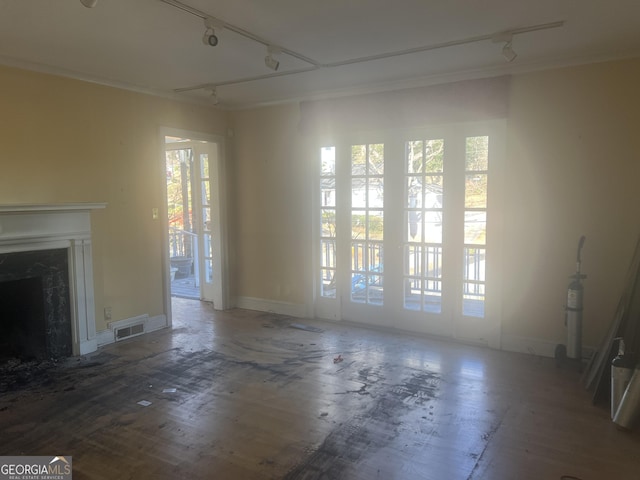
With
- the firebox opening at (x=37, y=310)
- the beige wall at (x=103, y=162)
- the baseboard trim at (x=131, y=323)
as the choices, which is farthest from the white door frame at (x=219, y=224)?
the firebox opening at (x=37, y=310)

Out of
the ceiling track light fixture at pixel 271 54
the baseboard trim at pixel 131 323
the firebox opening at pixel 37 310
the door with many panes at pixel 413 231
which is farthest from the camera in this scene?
the baseboard trim at pixel 131 323

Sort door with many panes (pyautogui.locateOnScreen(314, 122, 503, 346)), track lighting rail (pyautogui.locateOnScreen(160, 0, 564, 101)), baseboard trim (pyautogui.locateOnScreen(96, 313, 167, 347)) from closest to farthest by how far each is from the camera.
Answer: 1. track lighting rail (pyautogui.locateOnScreen(160, 0, 564, 101))
2. door with many panes (pyautogui.locateOnScreen(314, 122, 503, 346))
3. baseboard trim (pyautogui.locateOnScreen(96, 313, 167, 347))

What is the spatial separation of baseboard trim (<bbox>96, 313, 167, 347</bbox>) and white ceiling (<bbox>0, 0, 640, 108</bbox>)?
2.53m

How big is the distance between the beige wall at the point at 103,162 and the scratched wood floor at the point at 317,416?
0.86m

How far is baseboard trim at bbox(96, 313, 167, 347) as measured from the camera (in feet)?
15.4

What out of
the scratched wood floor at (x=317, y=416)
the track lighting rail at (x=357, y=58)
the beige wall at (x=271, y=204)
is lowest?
the scratched wood floor at (x=317, y=416)

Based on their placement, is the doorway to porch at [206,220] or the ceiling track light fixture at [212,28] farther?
the doorway to porch at [206,220]

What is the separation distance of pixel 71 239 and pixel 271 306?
2577mm

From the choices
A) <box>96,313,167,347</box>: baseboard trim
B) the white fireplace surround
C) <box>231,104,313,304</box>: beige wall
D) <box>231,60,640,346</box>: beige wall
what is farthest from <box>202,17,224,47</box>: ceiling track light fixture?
<box>96,313,167,347</box>: baseboard trim

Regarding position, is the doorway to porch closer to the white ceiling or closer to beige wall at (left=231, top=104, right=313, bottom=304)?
beige wall at (left=231, top=104, right=313, bottom=304)

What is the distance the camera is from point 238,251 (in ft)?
20.4

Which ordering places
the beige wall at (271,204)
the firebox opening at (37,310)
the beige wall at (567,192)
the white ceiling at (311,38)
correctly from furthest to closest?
the beige wall at (271,204) < the firebox opening at (37,310) < the beige wall at (567,192) < the white ceiling at (311,38)

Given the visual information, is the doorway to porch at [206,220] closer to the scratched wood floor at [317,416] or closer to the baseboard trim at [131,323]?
the baseboard trim at [131,323]

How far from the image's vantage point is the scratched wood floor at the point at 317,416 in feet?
8.46
